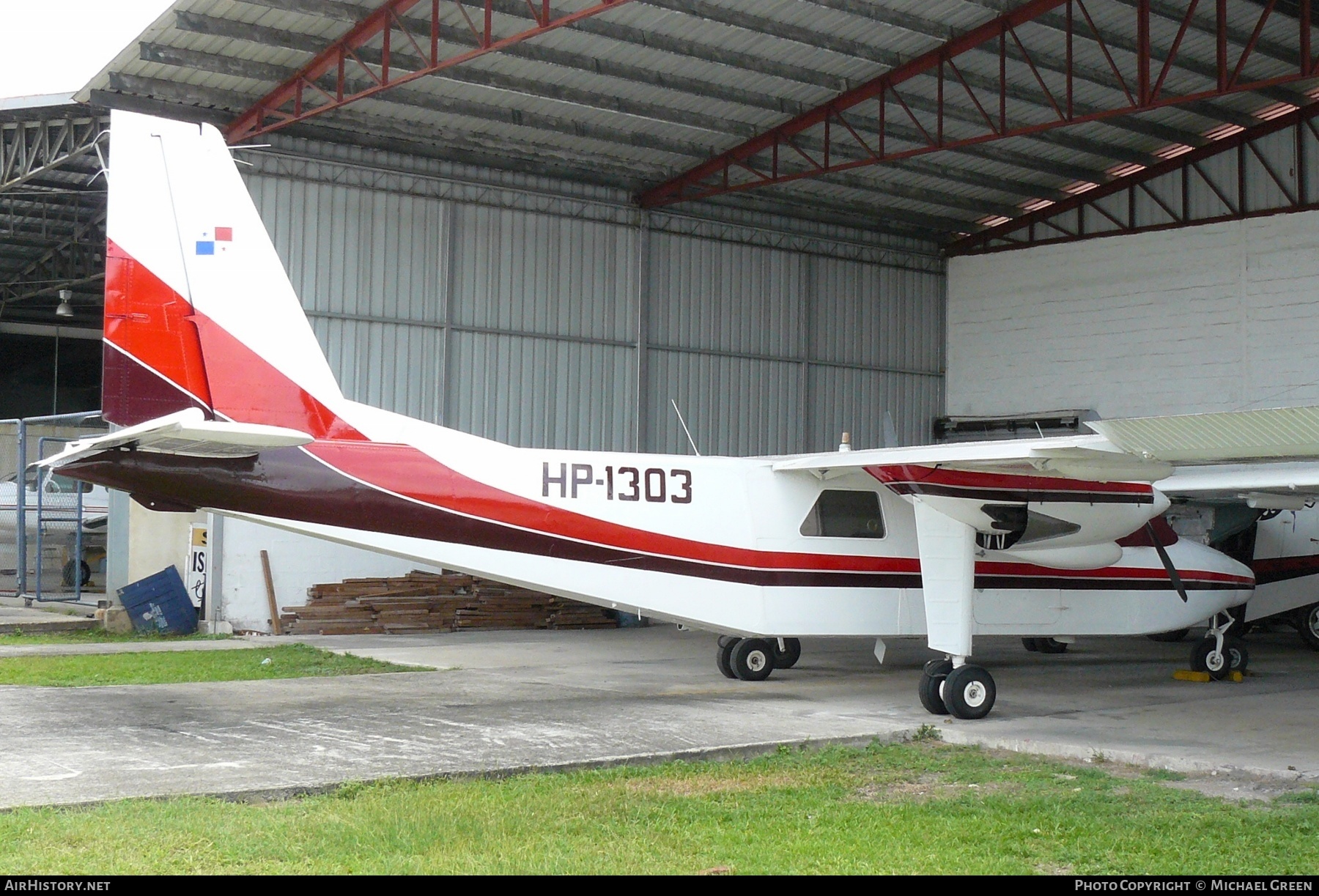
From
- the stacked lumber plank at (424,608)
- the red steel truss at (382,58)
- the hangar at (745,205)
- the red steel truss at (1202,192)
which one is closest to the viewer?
the red steel truss at (382,58)

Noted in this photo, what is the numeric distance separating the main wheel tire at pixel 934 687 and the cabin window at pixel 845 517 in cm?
207

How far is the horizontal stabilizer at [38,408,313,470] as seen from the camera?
9.20 m

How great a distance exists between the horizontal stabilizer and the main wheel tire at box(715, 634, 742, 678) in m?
7.15

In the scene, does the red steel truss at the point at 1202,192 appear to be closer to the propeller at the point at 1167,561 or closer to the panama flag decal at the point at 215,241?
the propeller at the point at 1167,561

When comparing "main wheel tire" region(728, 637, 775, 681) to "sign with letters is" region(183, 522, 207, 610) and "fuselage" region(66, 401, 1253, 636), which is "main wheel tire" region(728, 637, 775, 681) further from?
"sign with letters is" region(183, 522, 207, 610)

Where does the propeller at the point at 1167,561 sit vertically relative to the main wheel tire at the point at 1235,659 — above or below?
above

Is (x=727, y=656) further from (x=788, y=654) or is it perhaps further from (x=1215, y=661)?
(x=1215, y=661)

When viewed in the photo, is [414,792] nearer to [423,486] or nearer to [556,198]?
[423,486]

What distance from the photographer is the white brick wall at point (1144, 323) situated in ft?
82.6

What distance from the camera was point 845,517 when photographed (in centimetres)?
1423

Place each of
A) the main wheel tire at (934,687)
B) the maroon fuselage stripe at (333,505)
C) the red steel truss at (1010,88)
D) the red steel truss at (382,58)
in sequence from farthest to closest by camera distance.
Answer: the red steel truss at (1010,88) < the red steel truss at (382,58) < the main wheel tire at (934,687) < the maroon fuselage stripe at (333,505)

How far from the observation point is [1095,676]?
16.4m

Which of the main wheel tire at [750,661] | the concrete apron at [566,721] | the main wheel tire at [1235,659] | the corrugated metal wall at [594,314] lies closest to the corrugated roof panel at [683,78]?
the corrugated metal wall at [594,314]

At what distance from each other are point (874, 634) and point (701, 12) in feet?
34.4
